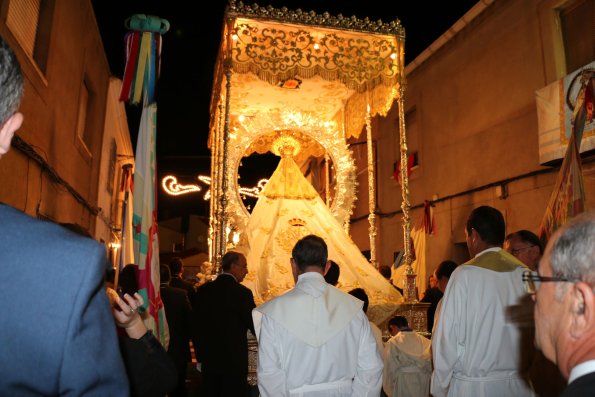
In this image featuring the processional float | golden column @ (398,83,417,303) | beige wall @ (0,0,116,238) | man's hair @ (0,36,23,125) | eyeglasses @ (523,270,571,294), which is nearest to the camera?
man's hair @ (0,36,23,125)

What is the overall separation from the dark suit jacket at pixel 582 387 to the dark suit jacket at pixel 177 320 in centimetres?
423

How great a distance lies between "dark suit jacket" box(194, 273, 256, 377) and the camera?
3.96 meters

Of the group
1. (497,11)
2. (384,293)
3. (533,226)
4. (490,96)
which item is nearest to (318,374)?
(384,293)

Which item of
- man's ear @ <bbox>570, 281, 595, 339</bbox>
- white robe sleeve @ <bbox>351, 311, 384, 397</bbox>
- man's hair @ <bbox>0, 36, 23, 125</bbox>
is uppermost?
man's hair @ <bbox>0, 36, 23, 125</bbox>

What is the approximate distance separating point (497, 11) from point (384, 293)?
21.7 ft

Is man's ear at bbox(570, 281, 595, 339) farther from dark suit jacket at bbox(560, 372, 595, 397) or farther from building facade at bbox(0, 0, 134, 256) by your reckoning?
building facade at bbox(0, 0, 134, 256)

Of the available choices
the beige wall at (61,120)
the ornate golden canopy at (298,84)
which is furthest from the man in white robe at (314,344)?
the beige wall at (61,120)

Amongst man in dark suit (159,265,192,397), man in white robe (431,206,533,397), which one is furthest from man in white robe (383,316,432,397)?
man in dark suit (159,265,192,397)

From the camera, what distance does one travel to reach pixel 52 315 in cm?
81

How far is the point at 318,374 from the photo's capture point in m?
2.46

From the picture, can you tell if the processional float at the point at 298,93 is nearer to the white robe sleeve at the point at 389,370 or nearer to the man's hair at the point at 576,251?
the white robe sleeve at the point at 389,370

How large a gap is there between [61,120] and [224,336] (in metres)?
4.94

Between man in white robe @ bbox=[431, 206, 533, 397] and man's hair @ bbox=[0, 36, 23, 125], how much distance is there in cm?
246

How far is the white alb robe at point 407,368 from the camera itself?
3.91 metres
